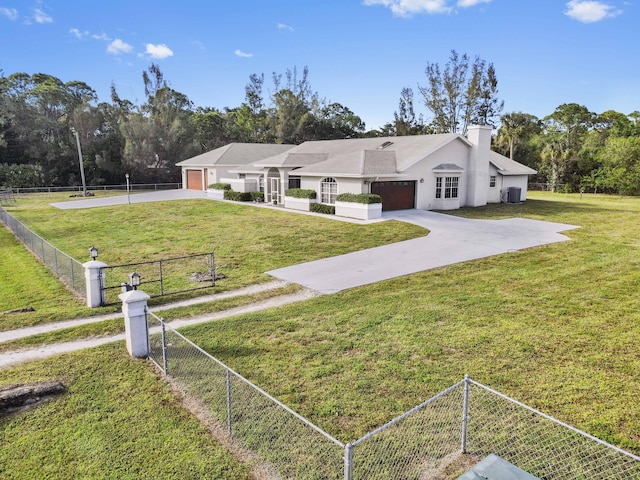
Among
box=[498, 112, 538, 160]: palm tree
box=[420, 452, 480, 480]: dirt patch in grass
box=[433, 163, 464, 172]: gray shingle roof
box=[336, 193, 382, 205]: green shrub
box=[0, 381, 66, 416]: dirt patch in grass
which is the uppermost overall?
box=[498, 112, 538, 160]: palm tree

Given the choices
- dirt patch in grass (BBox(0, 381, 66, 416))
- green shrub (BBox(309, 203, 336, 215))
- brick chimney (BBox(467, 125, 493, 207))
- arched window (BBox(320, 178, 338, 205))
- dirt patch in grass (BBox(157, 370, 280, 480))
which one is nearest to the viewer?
dirt patch in grass (BBox(157, 370, 280, 480))

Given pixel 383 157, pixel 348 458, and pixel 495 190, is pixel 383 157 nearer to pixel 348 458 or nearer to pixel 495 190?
pixel 495 190

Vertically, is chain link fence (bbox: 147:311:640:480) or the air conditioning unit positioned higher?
the air conditioning unit

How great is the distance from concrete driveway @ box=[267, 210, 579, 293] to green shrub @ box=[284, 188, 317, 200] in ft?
19.6

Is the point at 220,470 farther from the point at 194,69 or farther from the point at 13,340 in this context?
the point at 194,69

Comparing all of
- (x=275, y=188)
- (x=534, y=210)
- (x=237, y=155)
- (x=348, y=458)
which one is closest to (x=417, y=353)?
(x=348, y=458)

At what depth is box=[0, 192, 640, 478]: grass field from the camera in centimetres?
662

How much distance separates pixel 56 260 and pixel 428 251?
539 inches

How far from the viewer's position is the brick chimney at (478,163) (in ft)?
96.1

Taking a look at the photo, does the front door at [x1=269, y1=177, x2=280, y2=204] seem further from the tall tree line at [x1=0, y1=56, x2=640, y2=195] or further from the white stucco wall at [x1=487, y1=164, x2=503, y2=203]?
the tall tree line at [x1=0, y1=56, x2=640, y2=195]

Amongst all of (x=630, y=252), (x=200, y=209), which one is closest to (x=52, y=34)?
(x=200, y=209)

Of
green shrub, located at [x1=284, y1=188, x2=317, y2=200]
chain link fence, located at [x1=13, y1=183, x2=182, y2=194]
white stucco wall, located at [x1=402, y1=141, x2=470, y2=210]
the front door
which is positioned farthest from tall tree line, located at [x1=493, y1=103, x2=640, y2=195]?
chain link fence, located at [x1=13, y1=183, x2=182, y2=194]

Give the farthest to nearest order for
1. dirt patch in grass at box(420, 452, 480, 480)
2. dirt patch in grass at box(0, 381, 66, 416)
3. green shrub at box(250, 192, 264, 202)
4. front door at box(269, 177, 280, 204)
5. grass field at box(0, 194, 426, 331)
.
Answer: green shrub at box(250, 192, 264, 202), front door at box(269, 177, 280, 204), grass field at box(0, 194, 426, 331), dirt patch in grass at box(0, 381, 66, 416), dirt patch in grass at box(420, 452, 480, 480)

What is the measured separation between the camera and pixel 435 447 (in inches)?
236
